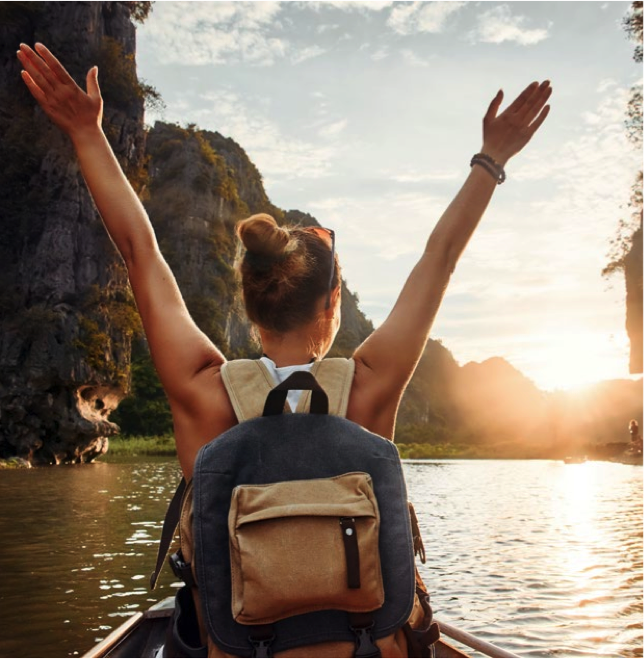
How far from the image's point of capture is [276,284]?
192 centimetres

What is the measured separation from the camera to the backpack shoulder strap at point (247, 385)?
1674 mm

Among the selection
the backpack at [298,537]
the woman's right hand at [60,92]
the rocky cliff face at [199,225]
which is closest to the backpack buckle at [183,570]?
the backpack at [298,537]

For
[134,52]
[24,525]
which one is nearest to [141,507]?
[24,525]

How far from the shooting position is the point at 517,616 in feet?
20.3

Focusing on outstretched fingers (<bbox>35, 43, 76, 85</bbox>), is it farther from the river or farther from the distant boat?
the distant boat

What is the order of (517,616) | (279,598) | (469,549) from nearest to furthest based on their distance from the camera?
(279,598)
(517,616)
(469,549)

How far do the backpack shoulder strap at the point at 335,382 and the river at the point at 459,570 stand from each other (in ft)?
14.2

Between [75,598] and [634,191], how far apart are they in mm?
26768

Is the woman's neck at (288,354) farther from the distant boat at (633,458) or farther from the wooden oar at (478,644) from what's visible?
the distant boat at (633,458)

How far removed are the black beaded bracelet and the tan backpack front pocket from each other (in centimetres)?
103

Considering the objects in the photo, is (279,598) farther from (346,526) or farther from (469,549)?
(469,549)

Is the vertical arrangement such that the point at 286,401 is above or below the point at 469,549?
above

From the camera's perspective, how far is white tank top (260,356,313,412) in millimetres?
1737

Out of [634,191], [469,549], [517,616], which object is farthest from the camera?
[634,191]
